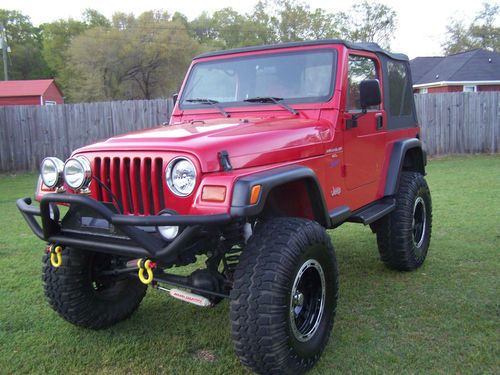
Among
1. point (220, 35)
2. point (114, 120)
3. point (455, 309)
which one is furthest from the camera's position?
point (220, 35)

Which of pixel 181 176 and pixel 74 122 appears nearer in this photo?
pixel 181 176

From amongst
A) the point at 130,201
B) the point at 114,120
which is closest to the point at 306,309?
the point at 130,201

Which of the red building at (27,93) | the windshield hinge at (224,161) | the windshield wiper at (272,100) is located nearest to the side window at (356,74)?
the windshield wiper at (272,100)

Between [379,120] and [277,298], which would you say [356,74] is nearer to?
[379,120]

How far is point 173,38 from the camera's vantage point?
134 ft

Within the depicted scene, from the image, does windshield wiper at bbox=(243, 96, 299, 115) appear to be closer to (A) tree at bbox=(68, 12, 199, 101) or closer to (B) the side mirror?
(B) the side mirror

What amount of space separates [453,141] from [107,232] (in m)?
13.5

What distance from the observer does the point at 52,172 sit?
10.6 ft

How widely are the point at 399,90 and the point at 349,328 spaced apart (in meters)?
2.73

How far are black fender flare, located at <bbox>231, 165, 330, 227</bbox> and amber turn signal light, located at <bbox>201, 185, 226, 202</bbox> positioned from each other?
66 mm

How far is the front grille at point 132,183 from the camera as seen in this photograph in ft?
9.34

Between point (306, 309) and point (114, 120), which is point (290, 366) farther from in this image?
point (114, 120)

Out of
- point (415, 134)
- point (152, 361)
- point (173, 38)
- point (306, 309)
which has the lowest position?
point (152, 361)

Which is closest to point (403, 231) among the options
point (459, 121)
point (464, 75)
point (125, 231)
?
point (125, 231)
